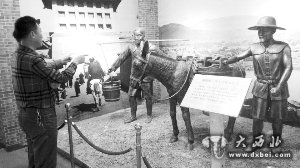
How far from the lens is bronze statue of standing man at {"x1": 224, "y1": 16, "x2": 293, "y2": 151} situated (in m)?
4.20

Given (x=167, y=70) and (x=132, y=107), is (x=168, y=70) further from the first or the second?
(x=132, y=107)

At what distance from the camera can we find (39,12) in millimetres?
6504

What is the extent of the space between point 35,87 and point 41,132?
58cm

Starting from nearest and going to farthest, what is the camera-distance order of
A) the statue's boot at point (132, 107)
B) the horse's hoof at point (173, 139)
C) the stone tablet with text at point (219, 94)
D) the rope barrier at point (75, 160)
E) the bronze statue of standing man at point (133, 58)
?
the stone tablet with text at point (219, 94) → the rope barrier at point (75, 160) → the horse's hoof at point (173, 139) → the bronze statue of standing man at point (133, 58) → the statue's boot at point (132, 107)

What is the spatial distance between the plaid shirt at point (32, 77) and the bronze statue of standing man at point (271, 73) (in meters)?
3.19

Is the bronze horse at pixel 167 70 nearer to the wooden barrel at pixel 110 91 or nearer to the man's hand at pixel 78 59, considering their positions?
the man's hand at pixel 78 59

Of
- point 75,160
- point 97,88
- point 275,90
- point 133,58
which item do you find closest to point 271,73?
point 275,90

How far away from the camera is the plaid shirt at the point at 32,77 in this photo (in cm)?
312

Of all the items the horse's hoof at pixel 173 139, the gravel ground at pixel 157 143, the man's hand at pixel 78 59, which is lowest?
the gravel ground at pixel 157 143

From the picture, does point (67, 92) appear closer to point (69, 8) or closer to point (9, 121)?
point (9, 121)

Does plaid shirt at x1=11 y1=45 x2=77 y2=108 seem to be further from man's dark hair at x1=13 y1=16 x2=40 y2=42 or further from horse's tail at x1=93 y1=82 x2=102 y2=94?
horse's tail at x1=93 y1=82 x2=102 y2=94

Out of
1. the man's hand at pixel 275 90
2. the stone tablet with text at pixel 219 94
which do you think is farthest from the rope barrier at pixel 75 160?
the man's hand at pixel 275 90

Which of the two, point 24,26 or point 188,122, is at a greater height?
point 24,26

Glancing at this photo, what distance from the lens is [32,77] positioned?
3.18 meters
